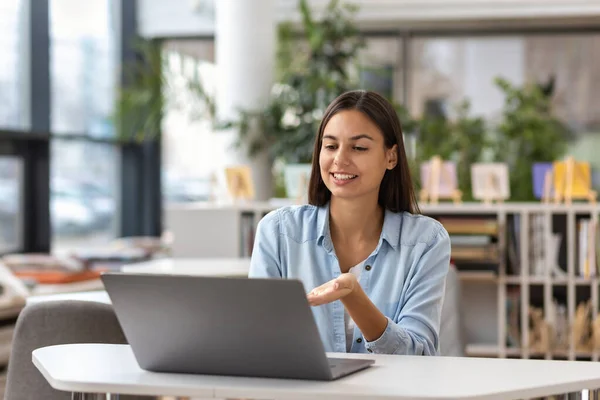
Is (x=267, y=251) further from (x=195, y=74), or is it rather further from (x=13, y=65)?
(x=195, y=74)

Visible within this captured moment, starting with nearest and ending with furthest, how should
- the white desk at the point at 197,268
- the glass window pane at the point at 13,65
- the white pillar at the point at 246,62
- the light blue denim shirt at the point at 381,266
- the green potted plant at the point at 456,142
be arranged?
the light blue denim shirt at the point at 381,266 → the white desk at the point at 197,268 → the glass window pane at the point at 13,65 → the white pillar at the point at 246,62 → the green potted plant at the point at 456,142

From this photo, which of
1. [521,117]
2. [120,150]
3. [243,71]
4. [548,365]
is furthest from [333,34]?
[548,365]

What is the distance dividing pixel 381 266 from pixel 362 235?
122 millimetres

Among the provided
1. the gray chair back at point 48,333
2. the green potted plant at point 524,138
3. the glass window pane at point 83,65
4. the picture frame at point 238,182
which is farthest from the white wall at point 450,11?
the gray chair back at point 48,333

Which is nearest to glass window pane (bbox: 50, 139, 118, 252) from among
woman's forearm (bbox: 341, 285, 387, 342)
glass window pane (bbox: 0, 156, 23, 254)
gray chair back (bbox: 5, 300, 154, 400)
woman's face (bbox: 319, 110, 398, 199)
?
glass window pane (bbox: 0, 156, 23, 254)

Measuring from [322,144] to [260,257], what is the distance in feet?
1.08

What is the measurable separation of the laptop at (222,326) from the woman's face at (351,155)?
722 millimetres

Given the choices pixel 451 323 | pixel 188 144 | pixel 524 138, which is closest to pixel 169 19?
pixel 188 144

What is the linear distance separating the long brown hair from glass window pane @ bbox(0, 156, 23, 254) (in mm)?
3968

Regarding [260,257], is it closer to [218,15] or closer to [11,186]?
[11,186]

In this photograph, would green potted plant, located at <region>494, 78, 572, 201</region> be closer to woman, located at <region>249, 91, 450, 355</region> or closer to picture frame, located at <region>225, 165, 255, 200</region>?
picture frame, located at <region>225, 165, 255, 200</region>

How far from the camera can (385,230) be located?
2.48 meters

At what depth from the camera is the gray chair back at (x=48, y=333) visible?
246 cm

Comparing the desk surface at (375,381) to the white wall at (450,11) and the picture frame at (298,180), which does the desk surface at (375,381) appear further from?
the white wall at (450,11)
